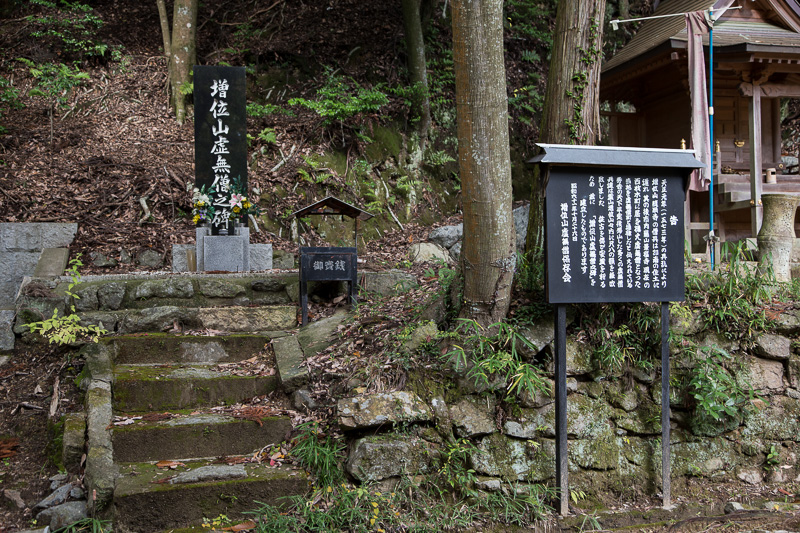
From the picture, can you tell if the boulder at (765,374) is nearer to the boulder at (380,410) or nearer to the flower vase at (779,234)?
the flower vase at (779,234)

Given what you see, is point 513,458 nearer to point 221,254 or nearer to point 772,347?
point 772,347

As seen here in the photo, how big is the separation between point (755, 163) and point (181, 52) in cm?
1106

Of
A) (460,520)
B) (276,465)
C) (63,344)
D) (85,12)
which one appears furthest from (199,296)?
(85,12)

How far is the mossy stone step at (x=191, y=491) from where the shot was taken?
380cm

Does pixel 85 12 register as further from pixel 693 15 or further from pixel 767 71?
pixel 767 71

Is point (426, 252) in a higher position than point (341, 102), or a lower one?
lower

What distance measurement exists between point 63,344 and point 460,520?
13.9 feet

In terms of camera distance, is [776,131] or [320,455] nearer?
[320,455]

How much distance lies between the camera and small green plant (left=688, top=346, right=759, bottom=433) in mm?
4816

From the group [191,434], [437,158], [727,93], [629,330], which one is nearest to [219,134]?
[437,158]

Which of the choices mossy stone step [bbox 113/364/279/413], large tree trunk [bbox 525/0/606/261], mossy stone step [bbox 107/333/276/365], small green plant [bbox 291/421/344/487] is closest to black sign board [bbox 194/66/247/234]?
mossy stone step [bbox 107/333/276/365]

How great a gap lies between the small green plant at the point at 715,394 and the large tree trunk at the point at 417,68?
8.61 metres

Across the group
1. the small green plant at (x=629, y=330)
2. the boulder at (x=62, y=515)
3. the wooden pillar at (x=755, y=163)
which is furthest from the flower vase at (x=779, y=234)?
the boulder at (x=62, y=515)

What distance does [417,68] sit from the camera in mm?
12742
